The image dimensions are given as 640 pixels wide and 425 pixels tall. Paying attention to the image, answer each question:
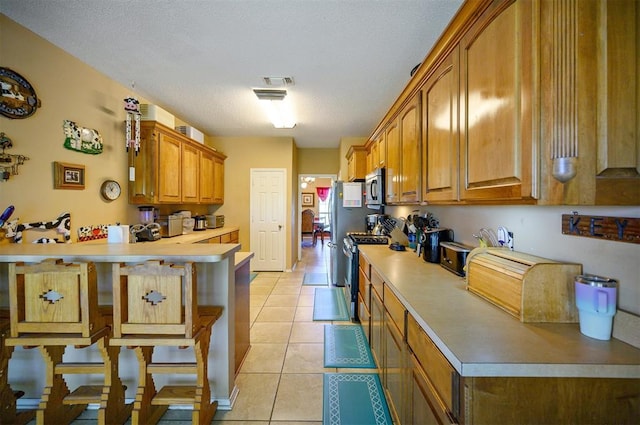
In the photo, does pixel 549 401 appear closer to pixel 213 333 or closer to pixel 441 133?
pixel 441 133

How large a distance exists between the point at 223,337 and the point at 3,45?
2572 millimetres

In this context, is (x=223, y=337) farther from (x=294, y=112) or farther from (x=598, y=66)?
(x=294, y=112)

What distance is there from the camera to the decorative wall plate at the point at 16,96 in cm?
186

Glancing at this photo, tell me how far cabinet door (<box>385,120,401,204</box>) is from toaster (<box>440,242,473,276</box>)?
2.75 ft

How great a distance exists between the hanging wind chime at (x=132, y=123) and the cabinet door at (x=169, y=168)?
1.03 ft

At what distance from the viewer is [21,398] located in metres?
1.73

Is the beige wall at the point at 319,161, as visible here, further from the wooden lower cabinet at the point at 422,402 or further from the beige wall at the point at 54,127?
the wooden lower cabinet at the point at 422,402

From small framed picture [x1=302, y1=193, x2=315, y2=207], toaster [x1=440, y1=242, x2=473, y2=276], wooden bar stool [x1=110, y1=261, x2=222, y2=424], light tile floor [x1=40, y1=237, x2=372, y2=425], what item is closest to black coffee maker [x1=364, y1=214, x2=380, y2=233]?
light tile floor [x1=40, y1=237, x2=372, y2=425]

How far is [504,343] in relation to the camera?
881 mm

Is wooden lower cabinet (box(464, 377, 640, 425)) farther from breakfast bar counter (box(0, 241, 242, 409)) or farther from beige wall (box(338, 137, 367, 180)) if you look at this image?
beige wall (box(338, 137, 367, 180))

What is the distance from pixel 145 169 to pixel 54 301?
7.05 feet

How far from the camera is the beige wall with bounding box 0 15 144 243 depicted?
1957 millimetres

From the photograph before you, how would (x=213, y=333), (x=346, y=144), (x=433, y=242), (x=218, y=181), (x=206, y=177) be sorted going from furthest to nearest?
(x=346, y=144)
(x=218, y=181)
(x=206, y=177)
(x=433, y=242)
(x=213, y=333)

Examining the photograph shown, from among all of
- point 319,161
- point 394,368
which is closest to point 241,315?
point 394,368
